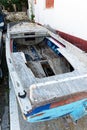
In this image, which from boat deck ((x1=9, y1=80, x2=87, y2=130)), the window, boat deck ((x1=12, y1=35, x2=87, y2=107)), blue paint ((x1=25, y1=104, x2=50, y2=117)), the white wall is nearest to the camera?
blue paint ((x1=25, y1=104, x2=50, y2=117))

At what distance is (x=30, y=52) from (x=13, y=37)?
0.60 meters

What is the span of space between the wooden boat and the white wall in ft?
3.27

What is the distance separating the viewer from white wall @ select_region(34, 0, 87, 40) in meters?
5.42

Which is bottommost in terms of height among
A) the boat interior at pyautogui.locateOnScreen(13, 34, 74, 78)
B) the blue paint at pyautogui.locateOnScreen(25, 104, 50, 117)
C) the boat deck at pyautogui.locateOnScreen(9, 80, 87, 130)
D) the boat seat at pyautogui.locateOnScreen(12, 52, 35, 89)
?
the boat deck at pyautogui.locateOnScreen(9, 80, 87, 130)

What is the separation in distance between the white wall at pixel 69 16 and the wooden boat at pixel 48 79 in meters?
1.00

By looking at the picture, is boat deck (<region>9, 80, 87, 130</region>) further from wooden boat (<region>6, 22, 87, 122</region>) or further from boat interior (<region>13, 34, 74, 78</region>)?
boat interior (<region>13, 34, 74, 78</region>)

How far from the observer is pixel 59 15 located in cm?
674

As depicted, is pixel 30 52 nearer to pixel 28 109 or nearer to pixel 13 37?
pixel 13 37

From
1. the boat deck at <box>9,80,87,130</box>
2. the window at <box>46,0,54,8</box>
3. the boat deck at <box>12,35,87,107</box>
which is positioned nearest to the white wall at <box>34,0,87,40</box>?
the window at <box>46,0,54,8</box>

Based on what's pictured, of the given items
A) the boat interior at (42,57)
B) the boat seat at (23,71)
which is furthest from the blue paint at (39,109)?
the boat interior at (42,57)

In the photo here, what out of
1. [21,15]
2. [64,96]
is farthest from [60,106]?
[21,15]

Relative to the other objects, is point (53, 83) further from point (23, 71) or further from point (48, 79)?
point (23, 71)

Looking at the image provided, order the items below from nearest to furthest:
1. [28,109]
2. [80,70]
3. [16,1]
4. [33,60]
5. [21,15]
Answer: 1. [28,109]
2. [80,70]
3. [33,60]
4. [21,15]
5. [16,1]

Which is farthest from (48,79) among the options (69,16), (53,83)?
(69,16)
